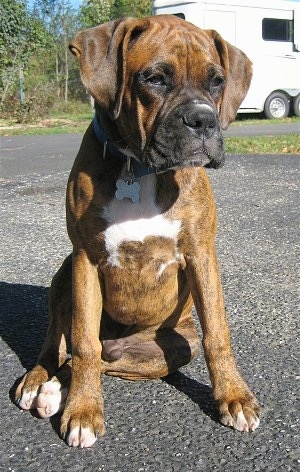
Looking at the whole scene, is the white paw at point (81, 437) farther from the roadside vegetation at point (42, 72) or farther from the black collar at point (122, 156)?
the roadside vegetation at point (42, 72)

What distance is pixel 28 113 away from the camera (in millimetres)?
21812

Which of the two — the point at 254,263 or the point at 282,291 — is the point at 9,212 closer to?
the point at 254,263

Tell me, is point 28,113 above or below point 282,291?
below

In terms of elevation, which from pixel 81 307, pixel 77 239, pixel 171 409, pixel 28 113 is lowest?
pixel 28 113

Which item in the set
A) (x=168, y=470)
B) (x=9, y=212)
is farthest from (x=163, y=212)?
(x=9, y=212)

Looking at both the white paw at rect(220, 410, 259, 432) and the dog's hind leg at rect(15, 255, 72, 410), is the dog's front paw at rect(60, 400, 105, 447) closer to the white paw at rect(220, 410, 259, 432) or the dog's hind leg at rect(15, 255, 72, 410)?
the dog's hind leg at rect(15, 255, 72, 410)

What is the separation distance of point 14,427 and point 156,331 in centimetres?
87

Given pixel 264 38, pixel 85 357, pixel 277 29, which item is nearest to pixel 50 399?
pixel 85 357

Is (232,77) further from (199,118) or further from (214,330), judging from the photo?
(214,330)

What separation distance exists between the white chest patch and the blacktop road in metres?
0.71

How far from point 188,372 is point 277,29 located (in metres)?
19.4

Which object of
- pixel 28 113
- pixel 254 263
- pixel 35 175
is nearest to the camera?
pixel 254 263

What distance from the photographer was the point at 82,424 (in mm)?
2666

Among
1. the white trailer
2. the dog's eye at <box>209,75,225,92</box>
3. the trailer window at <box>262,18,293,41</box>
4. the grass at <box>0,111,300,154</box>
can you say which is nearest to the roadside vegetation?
the grass at <box>0,111,300,154</box>
